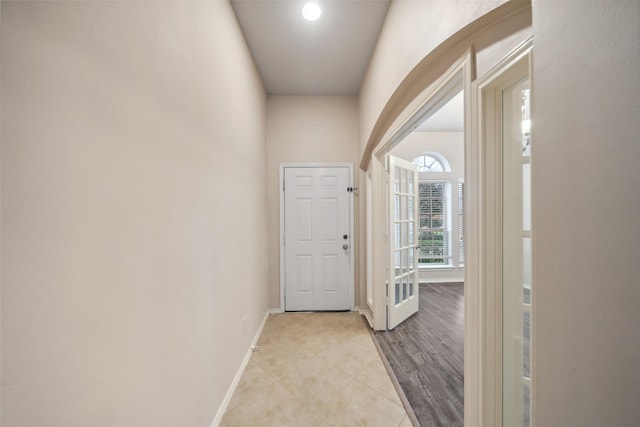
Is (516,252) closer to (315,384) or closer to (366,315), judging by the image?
(315,384)

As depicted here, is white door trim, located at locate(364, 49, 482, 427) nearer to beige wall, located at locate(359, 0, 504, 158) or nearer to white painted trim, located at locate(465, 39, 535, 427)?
white painted trim, located at locate(465, 39, 535, 427)

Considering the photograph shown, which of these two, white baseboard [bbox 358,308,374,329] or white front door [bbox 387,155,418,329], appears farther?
white baseboard [bbox 358,308,374,329]

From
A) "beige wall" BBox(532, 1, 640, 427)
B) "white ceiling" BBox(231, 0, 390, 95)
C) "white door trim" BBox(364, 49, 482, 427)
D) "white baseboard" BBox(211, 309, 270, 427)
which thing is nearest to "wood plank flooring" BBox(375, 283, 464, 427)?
"white door trim" BBox(364, 49, 482, 427)

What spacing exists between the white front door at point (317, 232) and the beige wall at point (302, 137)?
0.13m

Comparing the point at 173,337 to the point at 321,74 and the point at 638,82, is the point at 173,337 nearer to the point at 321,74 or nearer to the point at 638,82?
the point at 638,82

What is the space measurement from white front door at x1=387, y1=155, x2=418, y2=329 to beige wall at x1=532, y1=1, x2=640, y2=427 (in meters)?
1.93

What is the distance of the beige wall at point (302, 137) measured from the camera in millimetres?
3160

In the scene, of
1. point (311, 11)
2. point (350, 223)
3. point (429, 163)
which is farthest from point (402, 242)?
point (429, 163)

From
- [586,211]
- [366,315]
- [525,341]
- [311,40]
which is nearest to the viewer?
[586,211]

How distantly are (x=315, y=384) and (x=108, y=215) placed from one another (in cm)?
181

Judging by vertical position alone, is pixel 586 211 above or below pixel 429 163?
below

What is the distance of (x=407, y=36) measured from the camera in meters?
1.48

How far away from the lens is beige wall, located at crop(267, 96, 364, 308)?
3160 millimetres

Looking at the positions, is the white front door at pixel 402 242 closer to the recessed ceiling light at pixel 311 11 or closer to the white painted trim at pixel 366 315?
the white painted trim at pixel 366 315
